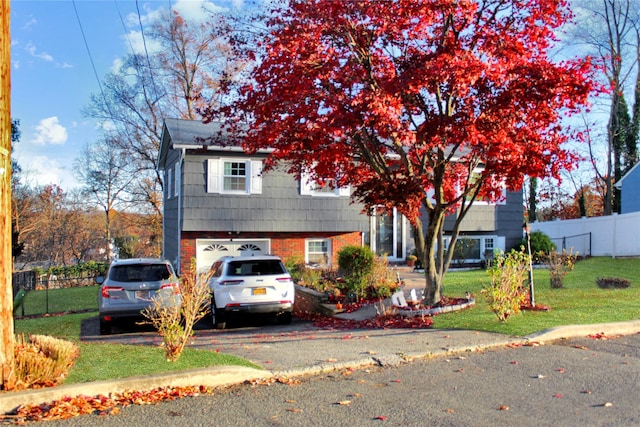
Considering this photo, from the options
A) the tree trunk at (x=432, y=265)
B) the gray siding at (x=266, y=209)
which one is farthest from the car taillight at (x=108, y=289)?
the gray siding at (x=266, y=209)

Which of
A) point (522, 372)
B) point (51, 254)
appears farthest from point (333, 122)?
point (51, 254)

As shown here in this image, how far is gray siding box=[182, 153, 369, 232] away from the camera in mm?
19531

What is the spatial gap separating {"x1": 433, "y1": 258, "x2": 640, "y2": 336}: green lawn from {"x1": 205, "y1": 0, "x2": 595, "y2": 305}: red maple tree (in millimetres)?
2490

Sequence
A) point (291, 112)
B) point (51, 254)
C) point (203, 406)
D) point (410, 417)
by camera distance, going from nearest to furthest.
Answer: point (410, 417)
point (203, 406)
point (291, 112)
point (51, 254)

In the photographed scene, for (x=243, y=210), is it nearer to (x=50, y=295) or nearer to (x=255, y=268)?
(x=255, y=268)

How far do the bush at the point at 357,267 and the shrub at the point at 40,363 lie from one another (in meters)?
8.26

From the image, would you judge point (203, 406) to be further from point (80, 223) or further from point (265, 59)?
point (80, 223)

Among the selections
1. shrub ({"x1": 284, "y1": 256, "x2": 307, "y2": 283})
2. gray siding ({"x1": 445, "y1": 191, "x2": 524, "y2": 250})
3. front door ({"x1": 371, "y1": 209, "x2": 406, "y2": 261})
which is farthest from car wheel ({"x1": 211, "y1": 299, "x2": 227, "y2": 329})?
gray siding ({"x1": 445, "y1": 191, "x2": 524, "y2": 250})

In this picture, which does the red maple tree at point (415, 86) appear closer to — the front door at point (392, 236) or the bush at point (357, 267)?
the bush at point (357, 267)

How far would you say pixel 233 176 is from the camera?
20.0 m

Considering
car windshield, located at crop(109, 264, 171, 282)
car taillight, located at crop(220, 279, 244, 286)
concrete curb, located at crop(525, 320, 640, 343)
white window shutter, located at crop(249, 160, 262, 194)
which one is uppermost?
white window shutter, located at crop(249, 160, 262, 194)

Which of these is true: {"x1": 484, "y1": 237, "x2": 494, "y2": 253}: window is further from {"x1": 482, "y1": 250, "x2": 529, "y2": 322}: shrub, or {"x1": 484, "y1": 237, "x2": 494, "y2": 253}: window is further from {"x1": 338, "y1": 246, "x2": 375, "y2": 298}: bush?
{"x1": 482, "y1": 250, "x2": 529, "y2": 322}: shrub

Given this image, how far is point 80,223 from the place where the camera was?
120ft

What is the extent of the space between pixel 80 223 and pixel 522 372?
113 feet
